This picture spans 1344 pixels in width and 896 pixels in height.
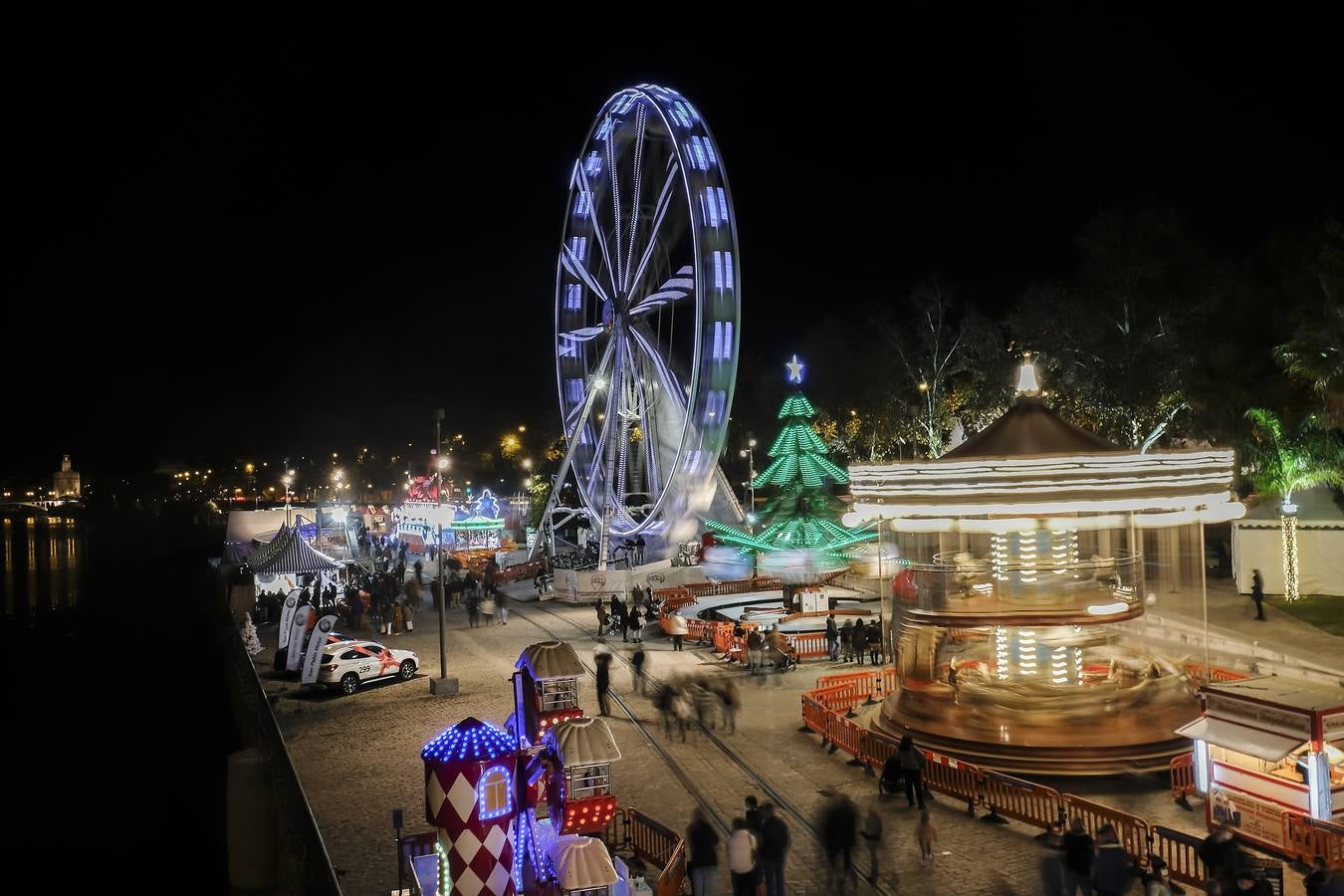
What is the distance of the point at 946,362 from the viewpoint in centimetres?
4722

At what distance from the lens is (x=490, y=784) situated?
6988 mm

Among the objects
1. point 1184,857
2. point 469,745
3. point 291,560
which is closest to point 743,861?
point 469,745

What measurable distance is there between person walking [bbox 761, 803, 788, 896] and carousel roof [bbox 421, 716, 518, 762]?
3266 millimetres

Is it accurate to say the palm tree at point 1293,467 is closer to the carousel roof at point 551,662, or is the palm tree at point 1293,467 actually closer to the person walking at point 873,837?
the person walking at point 873,837

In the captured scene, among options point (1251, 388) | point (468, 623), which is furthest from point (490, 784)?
point (1251, 388)

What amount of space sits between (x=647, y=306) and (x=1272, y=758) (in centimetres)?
2322

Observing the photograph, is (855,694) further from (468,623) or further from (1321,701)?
(468,623)

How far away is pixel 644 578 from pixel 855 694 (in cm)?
1736

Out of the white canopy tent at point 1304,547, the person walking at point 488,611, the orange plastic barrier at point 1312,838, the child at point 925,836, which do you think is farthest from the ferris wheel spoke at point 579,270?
the orange plastic barrier at point 1312,838

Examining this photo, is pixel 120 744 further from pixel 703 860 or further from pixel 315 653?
pixel 703 860

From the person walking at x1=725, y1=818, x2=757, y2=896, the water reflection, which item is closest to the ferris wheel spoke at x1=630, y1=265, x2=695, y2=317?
the person walking at x1=725, y1=818, x2=757, y2=896

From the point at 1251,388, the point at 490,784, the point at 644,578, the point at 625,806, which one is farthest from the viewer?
the point at 644,578

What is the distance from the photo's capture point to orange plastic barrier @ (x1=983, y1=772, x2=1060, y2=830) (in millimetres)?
11289

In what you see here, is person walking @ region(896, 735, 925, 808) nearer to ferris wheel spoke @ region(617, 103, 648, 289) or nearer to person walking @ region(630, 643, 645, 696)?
person walking @ region(630, 643, 645, 696)
